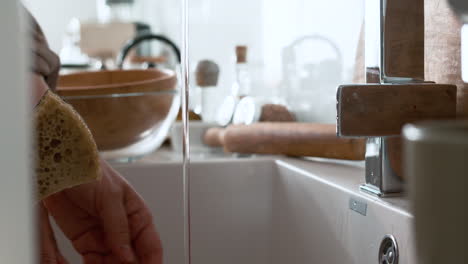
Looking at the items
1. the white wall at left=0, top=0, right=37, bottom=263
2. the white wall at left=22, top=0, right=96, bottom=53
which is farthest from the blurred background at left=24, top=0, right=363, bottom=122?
the white wall at left=22, top=0, right=96, bottom=53

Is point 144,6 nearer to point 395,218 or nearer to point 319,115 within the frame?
point 319,115

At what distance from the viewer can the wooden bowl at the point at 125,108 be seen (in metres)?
0.67

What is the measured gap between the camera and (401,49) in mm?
435

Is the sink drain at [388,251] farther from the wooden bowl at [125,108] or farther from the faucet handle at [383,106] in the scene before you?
the wooden bowl at [125,108]

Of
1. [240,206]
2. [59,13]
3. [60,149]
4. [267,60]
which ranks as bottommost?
[240,206]

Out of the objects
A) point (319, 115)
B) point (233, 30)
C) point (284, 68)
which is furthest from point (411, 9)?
point (233, 30)

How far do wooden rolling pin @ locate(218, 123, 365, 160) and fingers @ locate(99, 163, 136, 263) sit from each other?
0.91ft

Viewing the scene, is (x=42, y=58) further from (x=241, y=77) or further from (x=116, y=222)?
(x=241, y=77)

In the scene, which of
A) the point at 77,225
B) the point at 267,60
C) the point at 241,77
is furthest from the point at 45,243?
the point at 267,60

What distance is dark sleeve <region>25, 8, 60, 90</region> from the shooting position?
0.46m

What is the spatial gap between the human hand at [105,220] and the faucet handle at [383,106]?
0.19 m

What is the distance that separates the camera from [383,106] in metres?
0.38

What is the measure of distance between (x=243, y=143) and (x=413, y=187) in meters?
0.64

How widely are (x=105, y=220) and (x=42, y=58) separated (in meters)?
0.15
